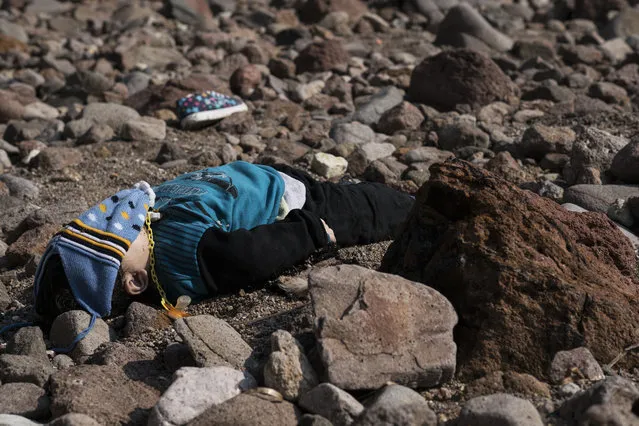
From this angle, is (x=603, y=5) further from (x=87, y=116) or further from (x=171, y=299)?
(x=171, y=299)

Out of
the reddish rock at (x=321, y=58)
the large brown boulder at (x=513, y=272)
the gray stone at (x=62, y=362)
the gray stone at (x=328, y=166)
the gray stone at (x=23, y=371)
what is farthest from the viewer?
the reddish rock at (x=321, y=58)

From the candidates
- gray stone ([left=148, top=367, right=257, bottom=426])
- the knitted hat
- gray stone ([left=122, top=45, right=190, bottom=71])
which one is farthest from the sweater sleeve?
gray stone ([left=122, top=45, right=190, bottom=71])

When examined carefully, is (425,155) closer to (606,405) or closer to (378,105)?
(378,105)

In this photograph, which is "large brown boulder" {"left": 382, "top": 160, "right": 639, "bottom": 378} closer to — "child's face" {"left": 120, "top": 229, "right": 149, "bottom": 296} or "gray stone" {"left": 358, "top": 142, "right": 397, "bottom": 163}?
"child's face" {"left": 120, "top": 229, "right": 149, "bottom": 296}

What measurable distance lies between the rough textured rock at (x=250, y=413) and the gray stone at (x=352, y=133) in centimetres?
369

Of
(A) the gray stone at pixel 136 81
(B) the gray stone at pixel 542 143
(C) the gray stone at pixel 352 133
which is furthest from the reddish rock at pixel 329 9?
(B) the gray stone at pixel 542 143

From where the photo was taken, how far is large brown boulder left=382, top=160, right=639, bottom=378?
3.14 metres

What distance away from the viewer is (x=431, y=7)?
1162 centimetres

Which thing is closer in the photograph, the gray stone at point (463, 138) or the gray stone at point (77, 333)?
the gray stone at point (77, 333)

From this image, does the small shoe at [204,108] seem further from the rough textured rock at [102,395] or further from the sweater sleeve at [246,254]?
the rough textured rock at [102,395]

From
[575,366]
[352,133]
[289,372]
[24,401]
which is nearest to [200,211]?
[24,401]

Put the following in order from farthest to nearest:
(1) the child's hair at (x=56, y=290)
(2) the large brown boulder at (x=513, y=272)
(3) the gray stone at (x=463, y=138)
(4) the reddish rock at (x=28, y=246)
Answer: (3) the gray stone at (x=463, y=138), (4) the reddish rock at (x=28, y=246), (1) the child's hair at (x=56, y=290), (2) the large brown boulder at (x=513, y=272)

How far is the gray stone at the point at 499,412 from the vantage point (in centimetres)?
266

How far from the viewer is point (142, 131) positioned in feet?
21.8
